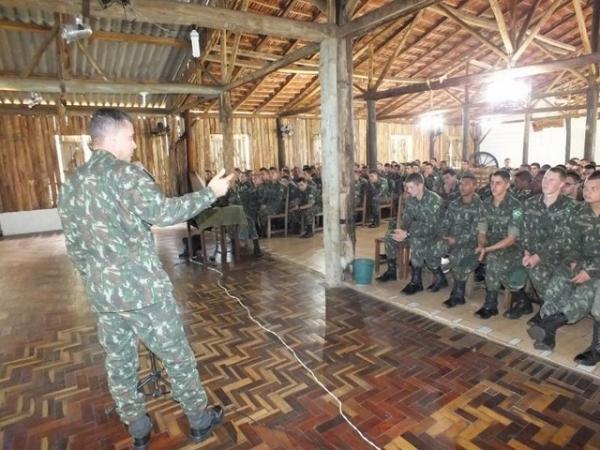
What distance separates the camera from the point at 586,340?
334cm

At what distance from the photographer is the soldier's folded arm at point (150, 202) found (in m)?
1.90

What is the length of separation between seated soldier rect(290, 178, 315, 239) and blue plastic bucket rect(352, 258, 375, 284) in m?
3.36

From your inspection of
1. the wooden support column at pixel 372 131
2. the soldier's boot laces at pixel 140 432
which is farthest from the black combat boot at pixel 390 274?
the wooden support column at pixel 372 131

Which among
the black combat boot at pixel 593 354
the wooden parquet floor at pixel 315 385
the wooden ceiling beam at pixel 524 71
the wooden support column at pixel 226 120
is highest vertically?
the wooden ceiling beam at pixel 524 71

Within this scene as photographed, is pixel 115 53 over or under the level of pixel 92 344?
over

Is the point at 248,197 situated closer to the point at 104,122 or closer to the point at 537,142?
the point at 104,122

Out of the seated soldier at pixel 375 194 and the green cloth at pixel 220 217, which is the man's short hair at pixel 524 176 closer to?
the seated soldier at pixel 375 194

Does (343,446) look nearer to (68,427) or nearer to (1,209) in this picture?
(68,427)

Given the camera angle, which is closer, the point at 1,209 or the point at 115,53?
the point at 115,53

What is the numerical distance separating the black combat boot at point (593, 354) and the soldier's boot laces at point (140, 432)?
10.2 feet

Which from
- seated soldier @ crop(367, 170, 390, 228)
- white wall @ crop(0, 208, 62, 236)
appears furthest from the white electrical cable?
white wall @ crop(0, 208, 62, 236)

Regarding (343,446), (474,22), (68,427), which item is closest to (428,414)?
(343,446)

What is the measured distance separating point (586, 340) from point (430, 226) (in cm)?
187

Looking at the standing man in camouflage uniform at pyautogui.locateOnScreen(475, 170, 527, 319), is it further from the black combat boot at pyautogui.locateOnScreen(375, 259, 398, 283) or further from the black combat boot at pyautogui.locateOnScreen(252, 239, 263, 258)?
the black combat boot at pyautogui.locateOnScreen(252, 239, 263, 258)
